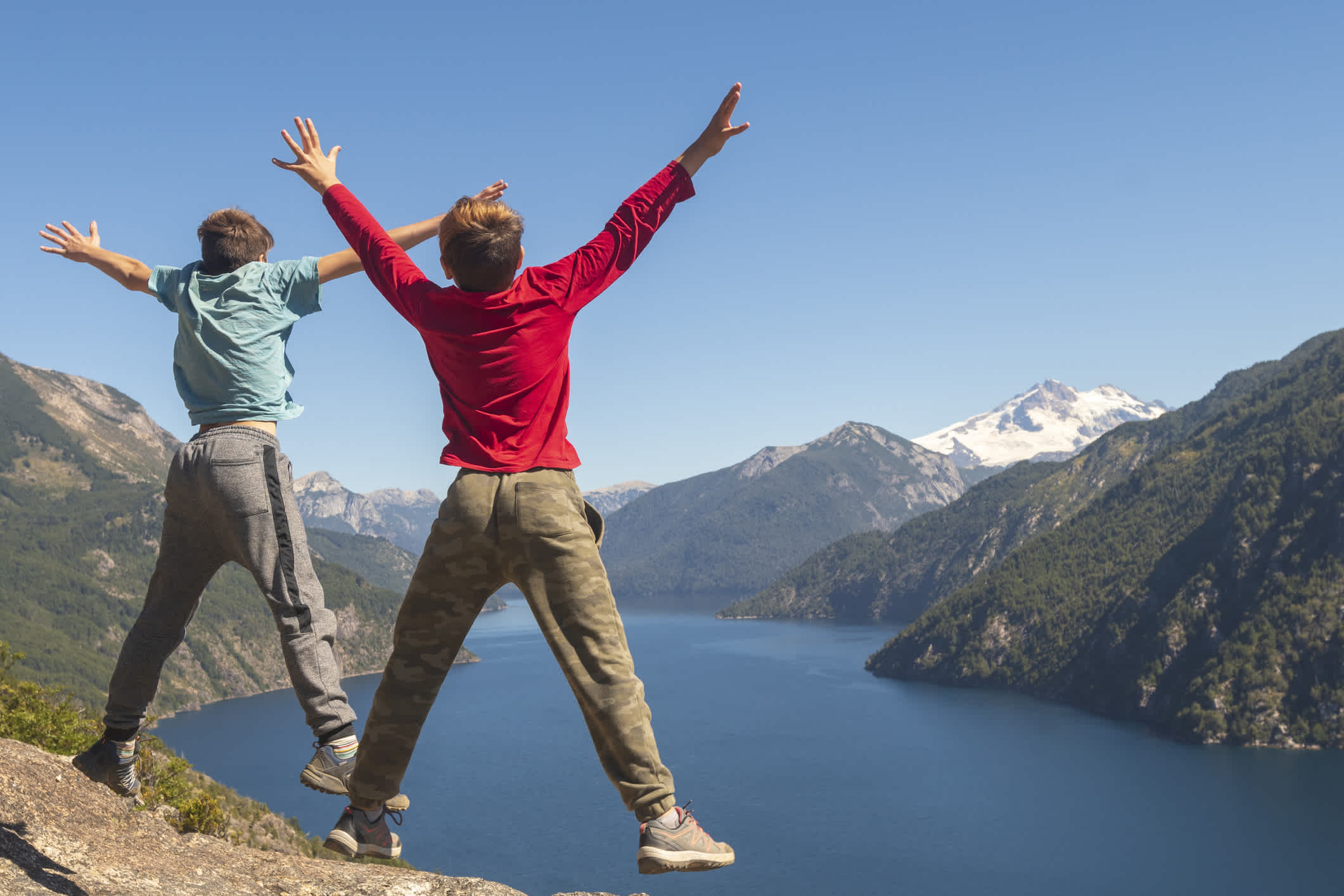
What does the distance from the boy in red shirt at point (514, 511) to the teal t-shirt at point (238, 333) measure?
4.34ft

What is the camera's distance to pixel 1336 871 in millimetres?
109438

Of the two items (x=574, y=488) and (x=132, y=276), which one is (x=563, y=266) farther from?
(x=132, y=276)

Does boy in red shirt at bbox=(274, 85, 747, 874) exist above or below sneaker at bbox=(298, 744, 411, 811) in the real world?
above

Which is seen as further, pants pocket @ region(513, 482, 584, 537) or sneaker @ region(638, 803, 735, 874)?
pants pocket @ region(513, 482, 584, 537)

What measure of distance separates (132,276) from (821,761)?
553ft

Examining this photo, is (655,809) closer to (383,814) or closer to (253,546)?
(383,814)

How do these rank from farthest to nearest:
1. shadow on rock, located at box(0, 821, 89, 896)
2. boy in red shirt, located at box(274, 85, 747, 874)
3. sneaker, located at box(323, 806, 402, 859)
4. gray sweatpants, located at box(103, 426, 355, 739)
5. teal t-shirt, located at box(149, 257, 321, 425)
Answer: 1. shadow on rock, located at box(0, 821, 89, 896)
2. teal t-shirt, located at box(149, 257, 321, 425)
3. gray sweatpants, located at box(103, 426, 355, 739)
4. sneaker, located at box(323, 806, 402, 859)
5. boy in red shirt, located at box(274, 85, 747, 874)

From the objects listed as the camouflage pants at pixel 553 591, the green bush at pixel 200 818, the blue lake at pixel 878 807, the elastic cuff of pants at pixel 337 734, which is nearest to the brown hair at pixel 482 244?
the camouflage pants at pixel 553 591

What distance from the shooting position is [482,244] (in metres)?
5.03

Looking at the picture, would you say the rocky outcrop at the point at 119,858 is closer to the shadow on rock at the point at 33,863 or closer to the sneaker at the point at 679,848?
the shadow on rock at the point at 33,863

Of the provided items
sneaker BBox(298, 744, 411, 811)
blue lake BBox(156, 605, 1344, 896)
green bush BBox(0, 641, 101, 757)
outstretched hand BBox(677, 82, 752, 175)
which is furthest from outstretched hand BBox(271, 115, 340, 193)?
blue lake BBox(156, 605, 1344, 896)

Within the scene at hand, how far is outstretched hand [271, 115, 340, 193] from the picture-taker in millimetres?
6105

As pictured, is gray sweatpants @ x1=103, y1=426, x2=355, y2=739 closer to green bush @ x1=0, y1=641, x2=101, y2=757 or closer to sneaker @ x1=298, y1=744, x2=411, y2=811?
sneaker @ x1=298, y1=744, x2=411, y2=811

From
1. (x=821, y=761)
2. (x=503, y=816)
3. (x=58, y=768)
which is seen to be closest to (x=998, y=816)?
(x=821, y=761)
